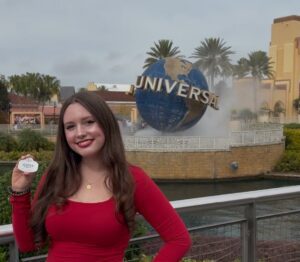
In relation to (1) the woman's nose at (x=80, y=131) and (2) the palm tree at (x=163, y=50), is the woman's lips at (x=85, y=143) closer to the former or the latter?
(1) the woman's nose at (x=80, y=131)

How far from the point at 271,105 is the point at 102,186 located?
58441 millimetres

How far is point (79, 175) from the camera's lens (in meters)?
1.96

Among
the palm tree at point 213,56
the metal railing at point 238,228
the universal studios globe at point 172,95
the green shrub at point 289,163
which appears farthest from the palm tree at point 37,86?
the metal railing at point 238,228

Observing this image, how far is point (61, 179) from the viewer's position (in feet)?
6.36

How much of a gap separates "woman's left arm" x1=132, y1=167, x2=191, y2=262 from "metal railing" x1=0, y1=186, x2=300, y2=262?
665mm

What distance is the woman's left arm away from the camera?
1.87m

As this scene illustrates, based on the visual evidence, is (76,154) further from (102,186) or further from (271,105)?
(271,105)

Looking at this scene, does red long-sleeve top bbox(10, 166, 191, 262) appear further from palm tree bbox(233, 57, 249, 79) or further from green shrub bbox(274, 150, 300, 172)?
palm tree bbox(233, 57, 249, 79)

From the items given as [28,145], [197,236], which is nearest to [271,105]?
[28,145]

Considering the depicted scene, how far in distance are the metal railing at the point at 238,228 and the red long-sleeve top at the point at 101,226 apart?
673 mm

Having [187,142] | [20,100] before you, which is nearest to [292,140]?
[187,142]

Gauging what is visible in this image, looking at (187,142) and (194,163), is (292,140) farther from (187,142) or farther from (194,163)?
(187,142)

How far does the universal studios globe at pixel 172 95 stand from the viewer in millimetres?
23859

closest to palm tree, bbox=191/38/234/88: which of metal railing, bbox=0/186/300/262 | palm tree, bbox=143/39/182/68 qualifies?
palm tree, bbox=143/39/182/68
